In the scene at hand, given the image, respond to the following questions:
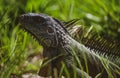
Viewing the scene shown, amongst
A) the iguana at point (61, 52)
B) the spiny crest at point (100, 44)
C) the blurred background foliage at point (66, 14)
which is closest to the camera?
the iguana at point (61, 52)

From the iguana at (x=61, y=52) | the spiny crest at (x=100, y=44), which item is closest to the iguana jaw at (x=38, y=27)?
the iguana at (x=61, y=52)

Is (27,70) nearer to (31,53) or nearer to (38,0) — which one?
(31,53)

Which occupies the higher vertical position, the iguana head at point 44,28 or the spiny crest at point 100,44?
the iguana head at point 44,28

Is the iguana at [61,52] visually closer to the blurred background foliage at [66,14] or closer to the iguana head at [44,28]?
the iguana head at [44,28]

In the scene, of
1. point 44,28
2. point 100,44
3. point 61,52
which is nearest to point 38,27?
point 44,28

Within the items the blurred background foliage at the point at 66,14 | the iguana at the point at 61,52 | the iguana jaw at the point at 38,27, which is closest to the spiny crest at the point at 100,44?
the iguana at the point at 61,52

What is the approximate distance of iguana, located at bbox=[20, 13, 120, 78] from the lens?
4.37 meters

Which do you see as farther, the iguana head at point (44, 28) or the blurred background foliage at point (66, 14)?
the blurred background foliage at point (66, 14)

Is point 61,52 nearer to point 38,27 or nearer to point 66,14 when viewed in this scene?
point 38,27

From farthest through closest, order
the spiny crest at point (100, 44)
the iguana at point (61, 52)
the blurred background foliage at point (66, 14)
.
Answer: the blurred background foliage at point (66, 14) → the spiny crest at point (100, 44) → the iguana at point (61, 52)

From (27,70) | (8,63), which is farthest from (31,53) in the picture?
(8,63)

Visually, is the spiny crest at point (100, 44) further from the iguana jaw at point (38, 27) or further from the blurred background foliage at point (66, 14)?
the blurred background foliage at point (66, 14)

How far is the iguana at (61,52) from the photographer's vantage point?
14.3 ft

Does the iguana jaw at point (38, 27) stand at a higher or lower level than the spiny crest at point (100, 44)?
higher
